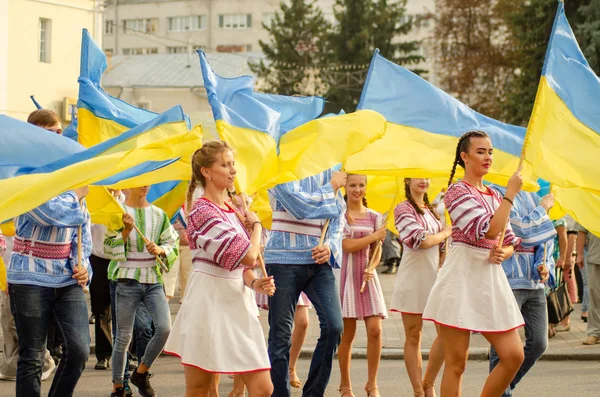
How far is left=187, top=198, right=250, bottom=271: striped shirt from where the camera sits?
6.73 metres

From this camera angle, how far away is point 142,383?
370 inches

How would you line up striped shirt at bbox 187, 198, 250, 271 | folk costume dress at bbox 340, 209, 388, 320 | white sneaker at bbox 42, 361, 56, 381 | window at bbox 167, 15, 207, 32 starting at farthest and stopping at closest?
window at bbox 167, 15, 207, 32, white sneaker at bbox 42, 361, 56, 381, folk costume dress at bbox 340, 209, 388, 320, striped shirt at bbox 187, 198, 250, 271

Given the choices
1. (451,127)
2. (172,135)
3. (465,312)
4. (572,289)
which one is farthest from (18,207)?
(572,289)

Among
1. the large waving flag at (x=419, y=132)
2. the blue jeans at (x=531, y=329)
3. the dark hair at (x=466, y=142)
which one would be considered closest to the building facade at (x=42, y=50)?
the large waving flag at (x=419, y=132)

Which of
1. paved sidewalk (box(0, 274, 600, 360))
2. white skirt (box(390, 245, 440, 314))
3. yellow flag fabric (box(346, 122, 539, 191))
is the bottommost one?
paved sidewalk (box(0, 274, 600, 360))

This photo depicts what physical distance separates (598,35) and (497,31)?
27.5 metres

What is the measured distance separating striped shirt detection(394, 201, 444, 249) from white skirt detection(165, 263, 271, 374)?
8.81 ft

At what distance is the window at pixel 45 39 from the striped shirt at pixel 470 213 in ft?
97.6

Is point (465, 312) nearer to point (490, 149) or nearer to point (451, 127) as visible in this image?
point (490, 149)

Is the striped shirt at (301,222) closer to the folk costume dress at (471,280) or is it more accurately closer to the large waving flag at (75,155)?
the large waving flag at (75,155)

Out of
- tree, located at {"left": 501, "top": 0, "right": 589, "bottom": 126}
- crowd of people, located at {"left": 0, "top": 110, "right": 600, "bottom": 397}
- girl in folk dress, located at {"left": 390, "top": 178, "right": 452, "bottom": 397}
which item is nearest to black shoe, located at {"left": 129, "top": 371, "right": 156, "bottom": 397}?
crowd of people, located at {"left": 0, "top": 110, "right": 600, "bottom": 397}

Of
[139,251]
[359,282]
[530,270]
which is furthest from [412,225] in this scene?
[139,251]

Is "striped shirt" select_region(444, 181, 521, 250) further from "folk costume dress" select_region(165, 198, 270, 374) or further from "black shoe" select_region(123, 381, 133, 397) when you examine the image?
"black shoe" select_region(123, 381, 133, 397)

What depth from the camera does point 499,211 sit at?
721cm
